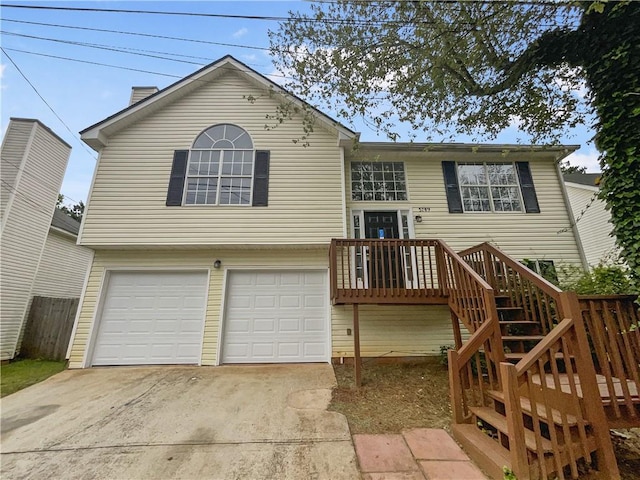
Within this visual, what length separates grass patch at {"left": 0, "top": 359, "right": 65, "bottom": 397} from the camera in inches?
202

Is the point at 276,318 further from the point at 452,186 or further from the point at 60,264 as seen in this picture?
the point at 60,264

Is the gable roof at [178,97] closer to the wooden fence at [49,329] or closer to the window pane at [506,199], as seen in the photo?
the window pane at [506,199]

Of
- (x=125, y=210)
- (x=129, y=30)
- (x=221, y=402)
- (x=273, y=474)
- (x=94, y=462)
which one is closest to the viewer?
(x=273, y=474)

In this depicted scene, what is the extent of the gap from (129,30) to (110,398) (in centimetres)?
716

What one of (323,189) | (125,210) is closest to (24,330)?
(125,210)

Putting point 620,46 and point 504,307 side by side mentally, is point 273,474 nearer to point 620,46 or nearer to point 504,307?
point 504,307

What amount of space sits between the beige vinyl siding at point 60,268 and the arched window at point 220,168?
4.89 meters

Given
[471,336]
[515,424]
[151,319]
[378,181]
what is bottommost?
[515,424]

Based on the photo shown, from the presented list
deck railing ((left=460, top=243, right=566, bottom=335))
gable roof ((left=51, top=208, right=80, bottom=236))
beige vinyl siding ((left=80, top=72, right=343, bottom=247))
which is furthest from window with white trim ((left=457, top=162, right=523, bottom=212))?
gable roof ((left=51, top=208, right=80, bottom=236))

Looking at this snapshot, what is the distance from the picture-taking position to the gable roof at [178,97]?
22.0 feet

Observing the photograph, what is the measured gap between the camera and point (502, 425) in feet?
8.32

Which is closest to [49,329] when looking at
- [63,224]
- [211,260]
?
[63,224]

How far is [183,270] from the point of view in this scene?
21.7ft

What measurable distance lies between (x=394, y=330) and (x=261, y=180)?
4.82 metres
